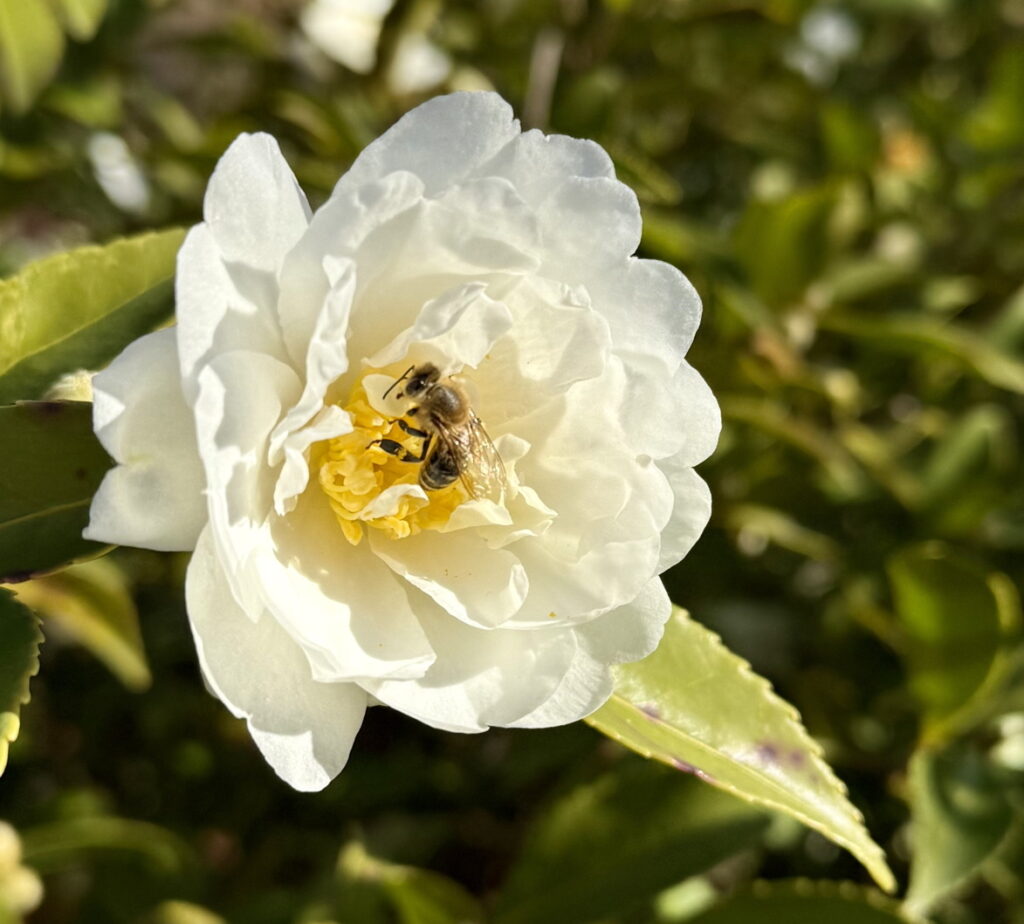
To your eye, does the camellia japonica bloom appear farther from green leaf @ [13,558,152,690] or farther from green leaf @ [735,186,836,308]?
green leaf @ [735,186,836,308]

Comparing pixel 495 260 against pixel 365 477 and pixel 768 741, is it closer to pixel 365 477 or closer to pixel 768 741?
pixel 365 477

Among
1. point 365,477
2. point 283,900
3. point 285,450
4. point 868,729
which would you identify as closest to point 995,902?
point 868,729

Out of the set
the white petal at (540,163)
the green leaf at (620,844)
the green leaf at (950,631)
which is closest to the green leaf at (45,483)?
the white petal at (540,163)

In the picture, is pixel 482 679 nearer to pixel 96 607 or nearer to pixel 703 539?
pixel 96 607

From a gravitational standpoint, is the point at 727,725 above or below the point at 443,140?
below

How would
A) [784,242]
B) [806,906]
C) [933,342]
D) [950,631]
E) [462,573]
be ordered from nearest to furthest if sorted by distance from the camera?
[462,573] < [806,906] < [950,631] < [933,342] < [784,242]

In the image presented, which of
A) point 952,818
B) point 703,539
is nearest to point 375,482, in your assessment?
point 952,818

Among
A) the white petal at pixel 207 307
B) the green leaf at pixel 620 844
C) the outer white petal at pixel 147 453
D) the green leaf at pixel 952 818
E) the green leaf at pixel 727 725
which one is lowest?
the green leaf at pixel 620 844

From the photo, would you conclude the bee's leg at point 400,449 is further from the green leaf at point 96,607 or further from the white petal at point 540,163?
the green leaf at point 96,607
